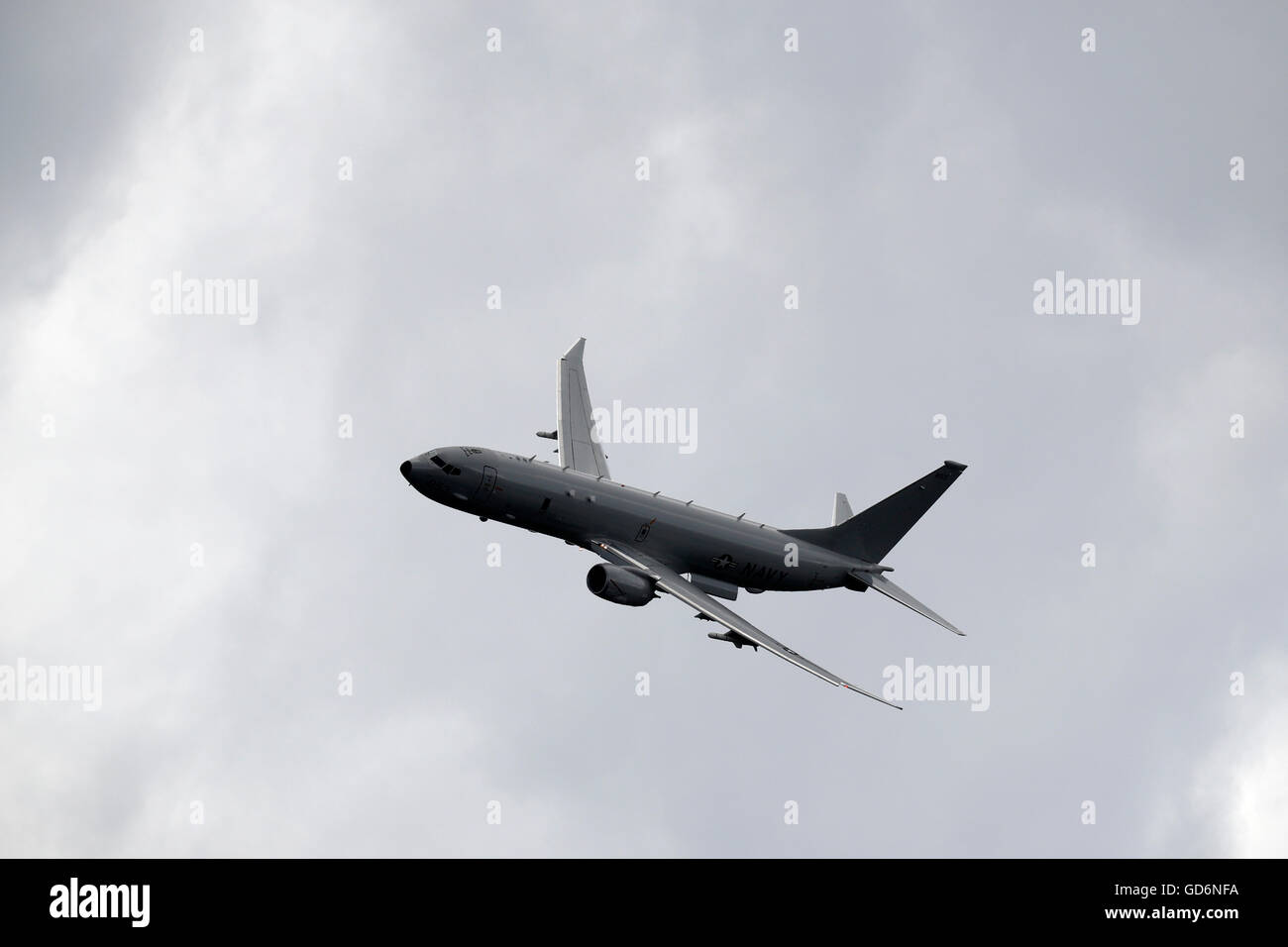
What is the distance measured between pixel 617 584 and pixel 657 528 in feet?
19.4

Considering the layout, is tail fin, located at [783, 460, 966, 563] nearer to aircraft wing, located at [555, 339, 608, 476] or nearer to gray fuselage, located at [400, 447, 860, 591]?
gray fuselage, located at [400, 447, 860, 591]

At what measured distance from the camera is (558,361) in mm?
91812

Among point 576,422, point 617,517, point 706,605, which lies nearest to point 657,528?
point 617,517

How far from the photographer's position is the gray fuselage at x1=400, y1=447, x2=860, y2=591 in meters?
73.0

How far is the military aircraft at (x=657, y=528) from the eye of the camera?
73.1 m

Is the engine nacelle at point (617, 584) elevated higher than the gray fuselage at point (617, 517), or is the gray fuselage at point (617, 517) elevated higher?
the gray fuselage at point (617, 517)

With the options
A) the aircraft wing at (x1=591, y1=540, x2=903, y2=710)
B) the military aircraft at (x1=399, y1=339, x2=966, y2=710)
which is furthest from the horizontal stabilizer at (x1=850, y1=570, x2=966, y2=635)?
the aircraft wing at (x1=591, y1=540, x2=903, y2=710)

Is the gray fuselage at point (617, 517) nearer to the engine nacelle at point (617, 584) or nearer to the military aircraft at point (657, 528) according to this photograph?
the military aircraft at point (657, 528)

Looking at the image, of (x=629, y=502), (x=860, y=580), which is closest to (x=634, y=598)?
(x=629, y=502)

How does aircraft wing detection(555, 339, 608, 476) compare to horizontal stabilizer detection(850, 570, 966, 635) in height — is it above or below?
above

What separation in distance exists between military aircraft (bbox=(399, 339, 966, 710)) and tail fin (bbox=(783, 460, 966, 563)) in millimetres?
62

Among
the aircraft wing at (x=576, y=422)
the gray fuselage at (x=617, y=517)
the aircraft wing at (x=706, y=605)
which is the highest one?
the aircraft wing at (x=576, y=422)

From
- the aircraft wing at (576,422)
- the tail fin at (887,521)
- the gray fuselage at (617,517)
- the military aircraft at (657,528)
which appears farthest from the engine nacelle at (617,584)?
the tail fin at (887,521)

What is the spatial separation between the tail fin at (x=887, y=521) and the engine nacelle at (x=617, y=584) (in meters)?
17.1
